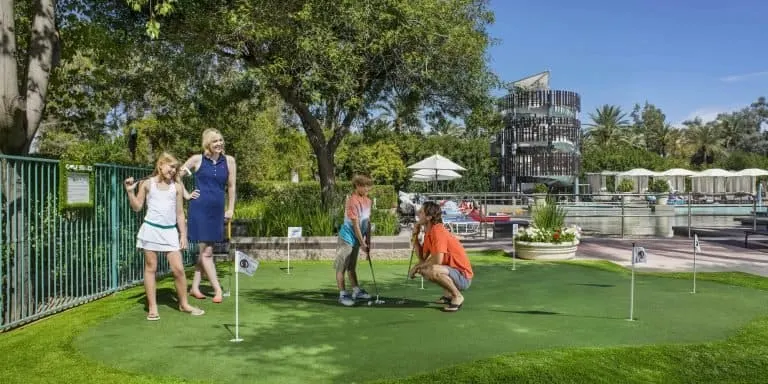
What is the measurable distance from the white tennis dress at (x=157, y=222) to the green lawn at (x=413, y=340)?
78 cm

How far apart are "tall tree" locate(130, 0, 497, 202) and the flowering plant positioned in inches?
117

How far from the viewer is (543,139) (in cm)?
4222

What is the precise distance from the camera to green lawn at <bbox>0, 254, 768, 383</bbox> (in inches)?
170

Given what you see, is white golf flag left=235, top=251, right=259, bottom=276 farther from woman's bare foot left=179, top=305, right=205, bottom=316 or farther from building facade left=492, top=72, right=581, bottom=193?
building facade left=492, top=72, right=581, bottom=193

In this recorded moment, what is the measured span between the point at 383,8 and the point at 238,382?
27.1ft

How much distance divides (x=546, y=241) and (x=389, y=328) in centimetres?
697

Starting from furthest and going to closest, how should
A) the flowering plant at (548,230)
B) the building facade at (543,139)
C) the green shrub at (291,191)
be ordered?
the building facade at (543,139) → the green shrub at (291,191) → the flowering plant at (548,230)

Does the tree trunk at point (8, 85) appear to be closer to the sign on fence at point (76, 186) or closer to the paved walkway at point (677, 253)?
the sign on fence at point (76, 186)

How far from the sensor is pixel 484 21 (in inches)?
572

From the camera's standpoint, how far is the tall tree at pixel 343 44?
1052cm

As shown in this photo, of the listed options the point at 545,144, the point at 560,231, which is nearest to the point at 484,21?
the point at 560,231

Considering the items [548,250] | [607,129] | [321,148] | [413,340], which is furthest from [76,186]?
[607,129]

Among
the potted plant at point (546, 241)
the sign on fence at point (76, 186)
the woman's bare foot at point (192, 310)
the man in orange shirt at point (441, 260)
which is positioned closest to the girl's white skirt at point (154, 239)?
the woman's bare foot at point (192, 310)

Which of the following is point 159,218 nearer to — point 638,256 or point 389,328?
point 389,328
